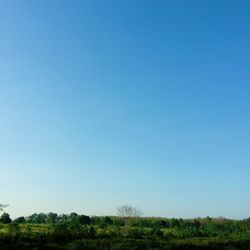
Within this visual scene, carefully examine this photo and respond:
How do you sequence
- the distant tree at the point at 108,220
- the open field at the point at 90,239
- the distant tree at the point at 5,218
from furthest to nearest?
1. the distant tree at the point at 108,220
2. the distant tree at the point at 5,218
3. the open field at the point at 90,239

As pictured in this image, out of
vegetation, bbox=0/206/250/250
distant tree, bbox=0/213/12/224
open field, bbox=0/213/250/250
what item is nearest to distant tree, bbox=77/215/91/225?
vegetation, bbox=0/206/250/250

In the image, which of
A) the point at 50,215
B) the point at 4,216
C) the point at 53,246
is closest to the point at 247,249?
the point at 53,246

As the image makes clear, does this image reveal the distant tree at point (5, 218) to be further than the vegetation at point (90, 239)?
Yes

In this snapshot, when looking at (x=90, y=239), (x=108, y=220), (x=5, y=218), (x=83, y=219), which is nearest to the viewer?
(x=90, y=239)

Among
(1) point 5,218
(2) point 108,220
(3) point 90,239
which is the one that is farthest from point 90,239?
(2) point 108,220

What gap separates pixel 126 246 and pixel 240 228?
130 ft

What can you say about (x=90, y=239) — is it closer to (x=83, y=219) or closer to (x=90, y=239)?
(x=90, y=239)

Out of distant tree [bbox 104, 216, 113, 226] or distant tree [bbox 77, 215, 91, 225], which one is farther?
distant tree [bbox 104, 216, 113, 226]

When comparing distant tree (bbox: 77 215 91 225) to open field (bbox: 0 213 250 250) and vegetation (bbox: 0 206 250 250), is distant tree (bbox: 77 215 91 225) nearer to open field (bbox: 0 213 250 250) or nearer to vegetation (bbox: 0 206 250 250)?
vegetation (bbox: 0 206 250 250)

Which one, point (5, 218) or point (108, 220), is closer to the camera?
point (5, 218)

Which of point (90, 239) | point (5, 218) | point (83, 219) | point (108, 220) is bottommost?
point (90, 239)

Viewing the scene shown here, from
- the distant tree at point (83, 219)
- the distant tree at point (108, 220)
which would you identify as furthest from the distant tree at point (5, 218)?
the distant tree at point (108, 220)

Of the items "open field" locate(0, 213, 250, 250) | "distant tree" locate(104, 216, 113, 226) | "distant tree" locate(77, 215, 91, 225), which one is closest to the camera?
"open field" locate(0, 213, 250, 250)

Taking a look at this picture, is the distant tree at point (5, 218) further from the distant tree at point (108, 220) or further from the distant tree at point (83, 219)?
the distant tree at point (108, 220)
